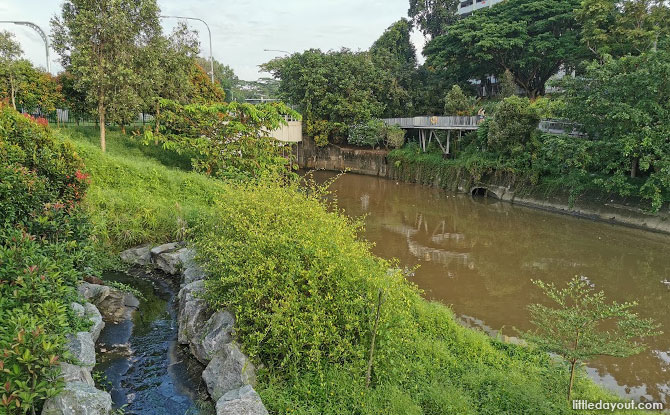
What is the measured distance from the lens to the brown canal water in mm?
7528

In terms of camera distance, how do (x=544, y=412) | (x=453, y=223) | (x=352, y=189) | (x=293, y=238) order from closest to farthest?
(x=544, y=412)
(x=293, y=238)
(x=453, y=223)
(x=352, y=189)

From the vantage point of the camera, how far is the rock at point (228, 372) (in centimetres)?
486

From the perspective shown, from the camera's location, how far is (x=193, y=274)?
7855mm

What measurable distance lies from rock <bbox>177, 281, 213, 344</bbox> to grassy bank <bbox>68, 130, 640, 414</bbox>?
1.39 ft

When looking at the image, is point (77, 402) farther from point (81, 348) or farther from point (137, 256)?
point (137, 256)

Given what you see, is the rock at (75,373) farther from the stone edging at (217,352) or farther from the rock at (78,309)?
the stone edging at (217,352)

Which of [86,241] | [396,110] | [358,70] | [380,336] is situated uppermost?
[358,70]

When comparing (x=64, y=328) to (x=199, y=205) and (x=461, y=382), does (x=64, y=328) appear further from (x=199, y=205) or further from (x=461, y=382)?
(x=199, y=205)

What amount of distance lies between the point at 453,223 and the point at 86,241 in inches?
541

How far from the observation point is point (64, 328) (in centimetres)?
454

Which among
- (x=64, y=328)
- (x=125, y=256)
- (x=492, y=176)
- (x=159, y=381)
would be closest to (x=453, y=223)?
(x=492, y=176)

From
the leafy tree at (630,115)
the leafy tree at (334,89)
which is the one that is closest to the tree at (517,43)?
the leafy tree at (334,89)

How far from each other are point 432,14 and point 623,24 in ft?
61.5

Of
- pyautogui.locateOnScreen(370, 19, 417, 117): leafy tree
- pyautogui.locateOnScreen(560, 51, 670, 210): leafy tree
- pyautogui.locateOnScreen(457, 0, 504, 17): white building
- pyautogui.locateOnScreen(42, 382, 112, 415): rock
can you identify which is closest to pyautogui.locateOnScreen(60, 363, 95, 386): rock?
pyautogui.locateOnScreen(42, 382, 112, 415): rock
